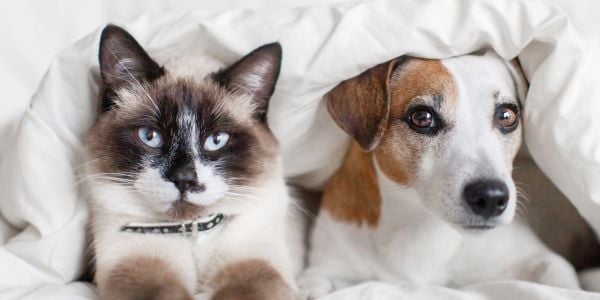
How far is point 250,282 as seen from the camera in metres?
1.26

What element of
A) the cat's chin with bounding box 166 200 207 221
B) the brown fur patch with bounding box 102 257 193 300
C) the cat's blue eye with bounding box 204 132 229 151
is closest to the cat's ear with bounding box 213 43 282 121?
the cat's blue eye with bounding box 204 132 229 151

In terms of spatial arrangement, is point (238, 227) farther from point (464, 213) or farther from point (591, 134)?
point (591, 134)

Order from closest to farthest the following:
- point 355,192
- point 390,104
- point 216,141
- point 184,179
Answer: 1. point 184,179
2. point 216,141
3. point 390,104
4. point 355,192

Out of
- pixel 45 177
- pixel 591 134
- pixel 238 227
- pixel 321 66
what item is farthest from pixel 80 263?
pixel 591 134

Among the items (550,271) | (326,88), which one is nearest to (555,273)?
(550,271)

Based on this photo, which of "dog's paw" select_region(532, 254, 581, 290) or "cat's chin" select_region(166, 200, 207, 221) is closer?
"cat's chin" select_region(166, 200, 207, 221)

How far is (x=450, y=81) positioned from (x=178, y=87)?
553mm

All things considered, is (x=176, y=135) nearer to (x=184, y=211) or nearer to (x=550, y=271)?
(x=184, y=211)

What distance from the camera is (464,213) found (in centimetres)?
125

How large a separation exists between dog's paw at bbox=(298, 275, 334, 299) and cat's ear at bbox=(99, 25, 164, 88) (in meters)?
0.57

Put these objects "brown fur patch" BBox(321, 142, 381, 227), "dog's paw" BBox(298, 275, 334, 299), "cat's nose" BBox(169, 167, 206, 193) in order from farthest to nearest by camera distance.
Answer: "brown fur patch" BBox(321, 142, 381, 227), "dog's paw" BBox(298, 275, 334, 299), "cat's nose" BBox(169, 167, 206, 193)

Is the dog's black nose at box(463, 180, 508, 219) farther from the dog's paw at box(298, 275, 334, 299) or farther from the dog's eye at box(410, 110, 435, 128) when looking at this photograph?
the dog's paw at box(298, 275, 334, 299)

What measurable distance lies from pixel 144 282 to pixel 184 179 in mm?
222

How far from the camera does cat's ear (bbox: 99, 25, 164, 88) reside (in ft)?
4.22
